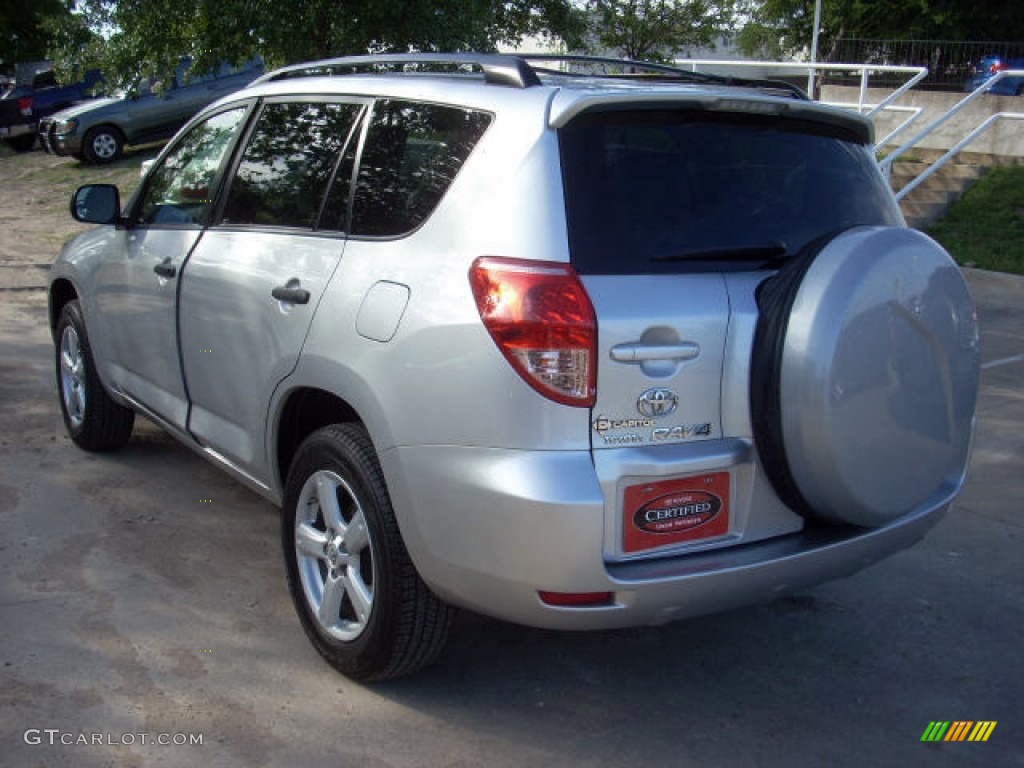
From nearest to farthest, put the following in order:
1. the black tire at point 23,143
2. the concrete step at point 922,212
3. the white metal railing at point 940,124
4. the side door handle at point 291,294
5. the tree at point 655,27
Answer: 1. the side door handle at point 291,294
2. the white metal railing at point 940,124
3. the concrete step at point 922,212
4. the tree at point 655,27
5. the black tire at point 23,143

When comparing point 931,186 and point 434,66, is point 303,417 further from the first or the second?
point 931,186

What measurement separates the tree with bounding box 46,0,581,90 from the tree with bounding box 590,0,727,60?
1050 centimetres

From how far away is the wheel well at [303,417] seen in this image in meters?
3.68

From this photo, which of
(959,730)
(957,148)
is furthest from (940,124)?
(959,730)

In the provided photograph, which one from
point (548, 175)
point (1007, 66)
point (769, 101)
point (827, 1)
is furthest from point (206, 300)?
point (827, 1)

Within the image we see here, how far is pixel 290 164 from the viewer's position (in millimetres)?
4070

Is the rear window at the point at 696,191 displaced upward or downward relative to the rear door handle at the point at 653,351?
upward

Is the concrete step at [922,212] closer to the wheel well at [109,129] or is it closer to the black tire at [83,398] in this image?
the black tire at [83,398]

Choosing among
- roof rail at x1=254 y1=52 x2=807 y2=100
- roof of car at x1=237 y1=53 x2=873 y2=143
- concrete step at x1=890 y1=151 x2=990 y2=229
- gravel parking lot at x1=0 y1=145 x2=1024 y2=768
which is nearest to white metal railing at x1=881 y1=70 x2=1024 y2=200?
concrete step at x1=890 y1=151 x2=990 y2=229

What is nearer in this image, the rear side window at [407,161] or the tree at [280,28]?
the rear side window at [407,161]

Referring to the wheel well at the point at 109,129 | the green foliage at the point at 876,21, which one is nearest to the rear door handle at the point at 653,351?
the wheel well at the point at 109,129

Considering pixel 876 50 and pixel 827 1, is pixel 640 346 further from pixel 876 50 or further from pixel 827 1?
pixel 827 1

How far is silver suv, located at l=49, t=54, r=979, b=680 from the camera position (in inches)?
116

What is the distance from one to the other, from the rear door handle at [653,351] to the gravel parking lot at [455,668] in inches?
45.7
